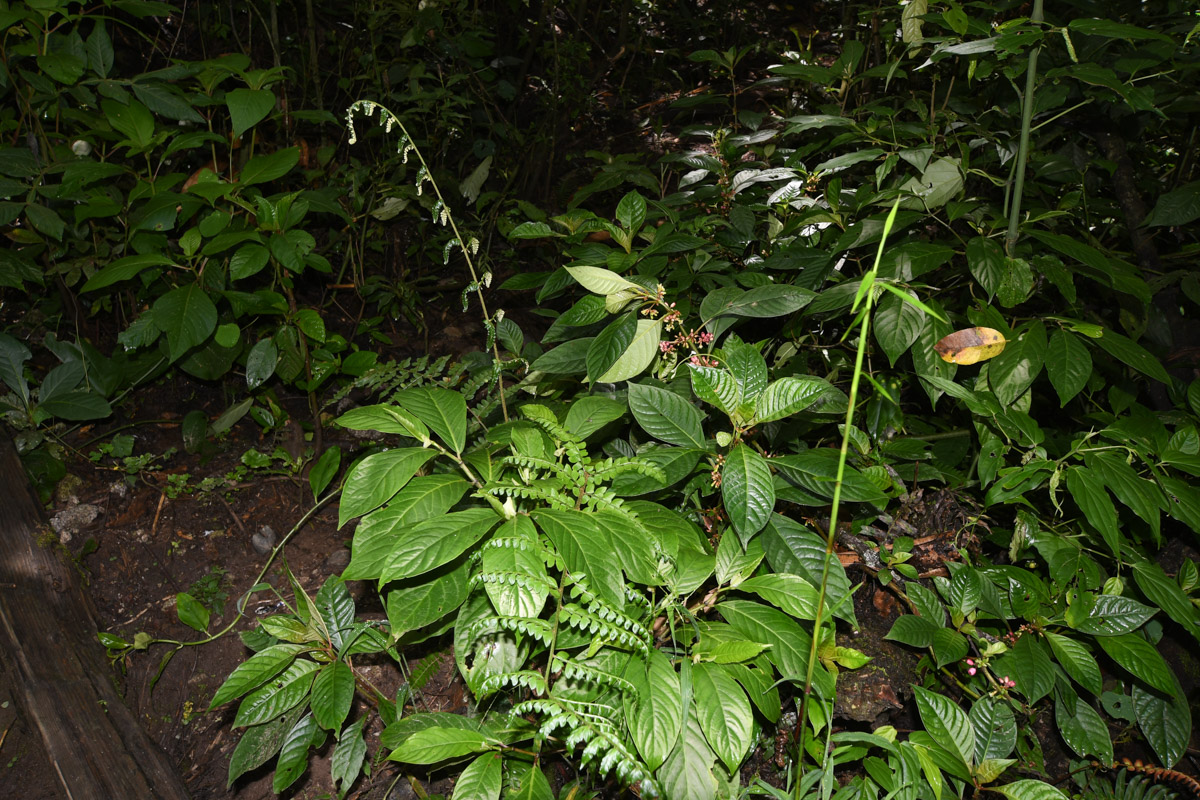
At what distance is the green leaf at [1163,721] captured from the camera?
149 centimetres

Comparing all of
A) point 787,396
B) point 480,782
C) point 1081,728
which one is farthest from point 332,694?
point 1081,728

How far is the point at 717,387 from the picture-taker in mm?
1232

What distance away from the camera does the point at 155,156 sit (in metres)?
2.79

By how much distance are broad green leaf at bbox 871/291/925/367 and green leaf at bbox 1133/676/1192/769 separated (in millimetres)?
994

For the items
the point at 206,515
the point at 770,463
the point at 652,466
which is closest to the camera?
the point at 652,466

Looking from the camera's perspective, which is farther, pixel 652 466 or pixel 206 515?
pixel 206 515

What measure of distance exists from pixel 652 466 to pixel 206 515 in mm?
1800

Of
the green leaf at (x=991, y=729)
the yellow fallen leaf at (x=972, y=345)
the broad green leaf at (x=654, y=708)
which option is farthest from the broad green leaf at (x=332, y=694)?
the yellow fallen leaf at (x=972, y=345)

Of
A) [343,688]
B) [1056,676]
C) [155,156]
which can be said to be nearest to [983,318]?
[1056,676]

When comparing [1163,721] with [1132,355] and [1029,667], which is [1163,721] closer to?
[1029,667]

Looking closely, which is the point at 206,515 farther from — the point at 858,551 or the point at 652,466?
the point at 858,551

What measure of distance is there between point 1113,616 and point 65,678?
95.3 inches

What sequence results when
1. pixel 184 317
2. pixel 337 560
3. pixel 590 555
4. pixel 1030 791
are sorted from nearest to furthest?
pixel 590 555 < pixel 1030 791 < pixel 184 317 < pixel 337 560

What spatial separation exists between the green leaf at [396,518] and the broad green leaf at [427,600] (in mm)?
71
